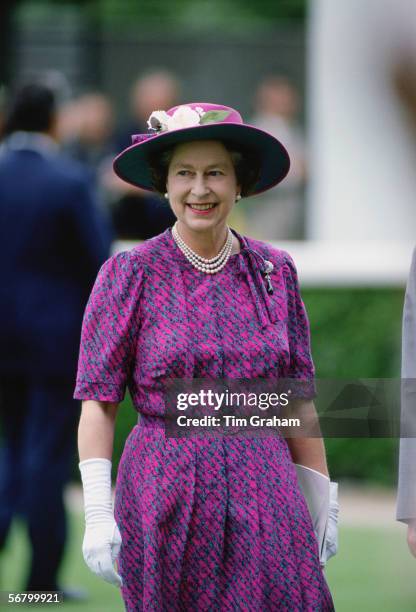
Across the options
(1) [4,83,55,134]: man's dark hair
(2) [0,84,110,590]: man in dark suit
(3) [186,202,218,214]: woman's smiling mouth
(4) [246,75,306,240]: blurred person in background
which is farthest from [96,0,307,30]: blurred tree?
(3) [186,202,218,214]: woman's smiling mouth

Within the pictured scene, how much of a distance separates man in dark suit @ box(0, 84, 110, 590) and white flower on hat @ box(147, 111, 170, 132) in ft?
7.61

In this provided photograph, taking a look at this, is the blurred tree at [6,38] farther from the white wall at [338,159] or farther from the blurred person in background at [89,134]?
the white wall at [338,159]

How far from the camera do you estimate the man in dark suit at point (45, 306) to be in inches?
234

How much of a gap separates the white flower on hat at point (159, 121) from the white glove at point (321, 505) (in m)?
0.88

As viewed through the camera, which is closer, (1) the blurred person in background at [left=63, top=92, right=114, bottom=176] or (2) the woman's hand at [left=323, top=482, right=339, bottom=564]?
(2) the woman's hand at [left=323, top=482, right=339, bottom=564]

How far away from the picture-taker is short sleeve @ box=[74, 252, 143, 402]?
3.46 metres

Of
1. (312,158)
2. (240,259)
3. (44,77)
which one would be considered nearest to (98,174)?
(312,158)

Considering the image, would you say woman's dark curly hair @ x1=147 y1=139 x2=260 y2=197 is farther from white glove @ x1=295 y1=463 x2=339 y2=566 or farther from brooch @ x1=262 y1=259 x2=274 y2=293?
white glove @ x1=295 y1=463 x2=339 y2=566

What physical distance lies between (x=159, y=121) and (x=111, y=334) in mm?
531

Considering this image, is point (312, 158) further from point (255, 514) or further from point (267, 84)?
point (255, 514)

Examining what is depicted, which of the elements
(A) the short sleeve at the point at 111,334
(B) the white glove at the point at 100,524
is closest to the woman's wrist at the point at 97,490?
(B) the white glove at the point at 100,524

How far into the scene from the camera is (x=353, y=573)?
270 inches

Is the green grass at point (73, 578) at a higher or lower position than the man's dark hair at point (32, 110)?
lower

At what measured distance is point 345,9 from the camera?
33.2 feet
